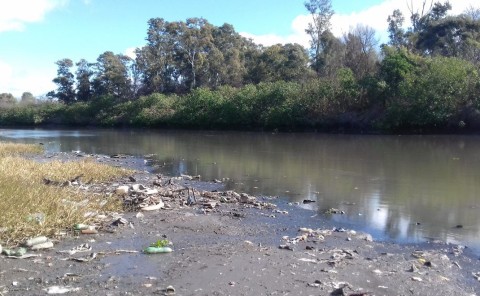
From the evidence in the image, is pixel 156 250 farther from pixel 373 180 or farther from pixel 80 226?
pixel 373 180

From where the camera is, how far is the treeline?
42938 mm

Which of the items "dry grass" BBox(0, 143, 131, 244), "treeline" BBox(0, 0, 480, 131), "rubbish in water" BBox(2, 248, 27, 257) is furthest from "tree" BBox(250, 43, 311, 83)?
"rubbish in water" BBox(2, 248, 27, 257)

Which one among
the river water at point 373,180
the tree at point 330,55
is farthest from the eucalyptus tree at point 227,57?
the river water at point 373,180

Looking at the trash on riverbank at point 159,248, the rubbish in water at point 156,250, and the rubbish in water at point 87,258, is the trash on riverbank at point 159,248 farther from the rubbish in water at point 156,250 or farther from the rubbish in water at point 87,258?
the rubbish in water at point 87,258

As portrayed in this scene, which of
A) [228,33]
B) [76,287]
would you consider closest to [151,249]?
[76,287]

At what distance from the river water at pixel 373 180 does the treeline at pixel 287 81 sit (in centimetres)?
1140

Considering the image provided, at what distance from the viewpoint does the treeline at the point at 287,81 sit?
42.9 metres

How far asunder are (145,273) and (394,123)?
132ft

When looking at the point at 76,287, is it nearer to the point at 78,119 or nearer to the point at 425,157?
the point at 425,157

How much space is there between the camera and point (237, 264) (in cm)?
724

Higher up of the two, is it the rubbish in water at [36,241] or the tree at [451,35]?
the tree at [451,35]

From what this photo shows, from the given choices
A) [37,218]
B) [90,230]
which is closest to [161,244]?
[90,230]

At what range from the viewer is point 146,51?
82.3m

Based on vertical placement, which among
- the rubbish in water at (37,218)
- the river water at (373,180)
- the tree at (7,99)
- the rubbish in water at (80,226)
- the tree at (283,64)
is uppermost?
the tree at (283,64)
